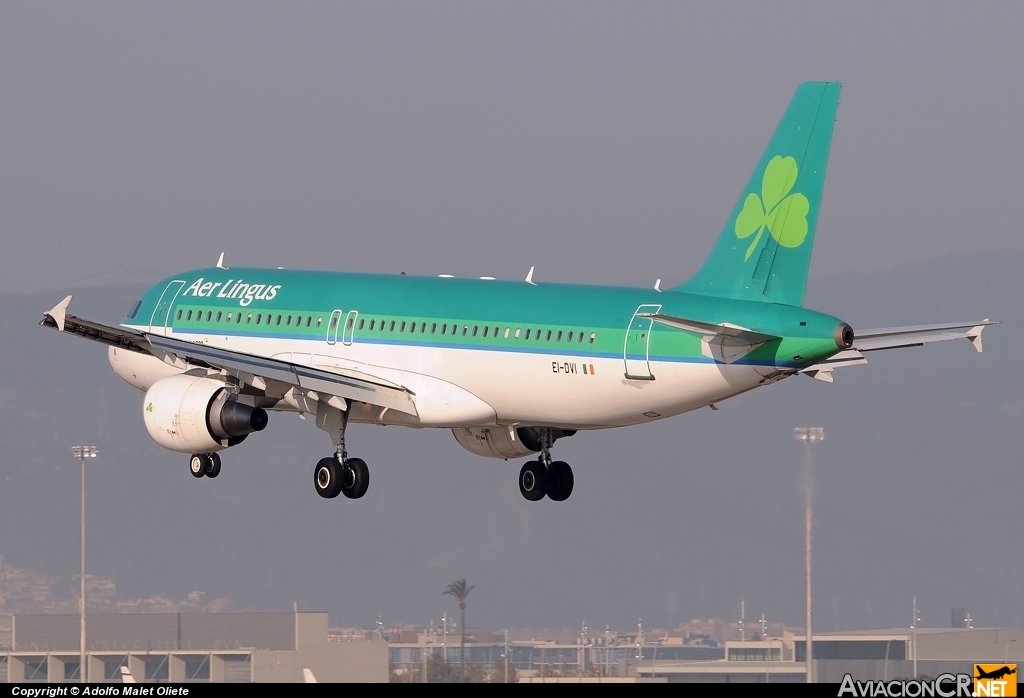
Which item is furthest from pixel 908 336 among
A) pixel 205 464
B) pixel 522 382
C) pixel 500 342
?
pixel 205 464

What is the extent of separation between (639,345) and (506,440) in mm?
8566

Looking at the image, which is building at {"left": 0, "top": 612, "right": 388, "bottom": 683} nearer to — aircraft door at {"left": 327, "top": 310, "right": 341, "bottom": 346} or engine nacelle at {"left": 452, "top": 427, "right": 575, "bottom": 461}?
engine nacelle at {"left": 452, "top": 427, "right": 575, "bottom": 461}

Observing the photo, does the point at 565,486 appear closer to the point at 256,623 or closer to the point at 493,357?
the point at 493,357

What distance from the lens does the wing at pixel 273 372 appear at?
4950 cm

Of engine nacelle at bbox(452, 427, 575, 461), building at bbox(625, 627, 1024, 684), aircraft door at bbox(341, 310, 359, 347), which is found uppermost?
aircraft door at bbox(341, 310, 359, 347)

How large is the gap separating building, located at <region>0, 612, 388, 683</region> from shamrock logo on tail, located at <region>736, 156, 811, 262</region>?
110ft

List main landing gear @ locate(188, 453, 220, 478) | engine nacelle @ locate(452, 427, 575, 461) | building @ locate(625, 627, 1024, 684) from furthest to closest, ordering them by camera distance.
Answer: building @ locate(625, 627, 1024, 684), engine nacelle @ locate(452, 427, 575, 461), main landing gear @ locate(188, 453, 220, 478)

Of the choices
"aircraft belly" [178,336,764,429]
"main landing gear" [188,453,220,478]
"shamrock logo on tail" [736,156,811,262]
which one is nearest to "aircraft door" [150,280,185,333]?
"aircraft belly" [178,336,764,429]

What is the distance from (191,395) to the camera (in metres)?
50.8

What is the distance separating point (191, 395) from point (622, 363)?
11668mm

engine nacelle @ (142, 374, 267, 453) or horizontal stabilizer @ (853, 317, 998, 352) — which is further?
engine nacelle @ (142, 374, 267, 453)

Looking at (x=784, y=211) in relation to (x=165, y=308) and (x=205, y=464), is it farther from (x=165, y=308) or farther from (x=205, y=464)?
(x=165, y=308)

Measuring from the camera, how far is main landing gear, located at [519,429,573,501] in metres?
54.8

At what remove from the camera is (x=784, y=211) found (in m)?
45.7
